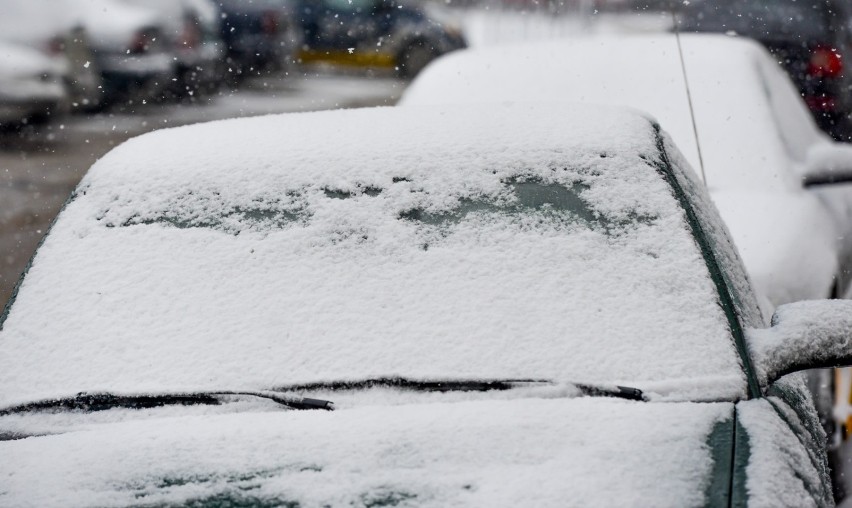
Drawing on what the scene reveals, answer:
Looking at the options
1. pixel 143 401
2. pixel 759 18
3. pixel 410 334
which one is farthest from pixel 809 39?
pixel 143 401

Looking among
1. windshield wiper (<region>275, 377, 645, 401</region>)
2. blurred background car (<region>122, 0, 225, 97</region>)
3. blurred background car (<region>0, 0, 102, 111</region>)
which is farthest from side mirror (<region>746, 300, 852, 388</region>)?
blurred background car (<region>122, 0, 225, 97</region>)

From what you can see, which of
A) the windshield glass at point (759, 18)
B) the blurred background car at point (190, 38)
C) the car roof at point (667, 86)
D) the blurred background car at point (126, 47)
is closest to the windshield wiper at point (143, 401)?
the car roof at point (667, 86)

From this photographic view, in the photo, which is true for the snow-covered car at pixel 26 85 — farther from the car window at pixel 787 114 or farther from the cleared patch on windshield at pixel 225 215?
the cleared patch on windshield at pixel 225 215

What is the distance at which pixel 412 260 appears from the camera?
239 centimetres

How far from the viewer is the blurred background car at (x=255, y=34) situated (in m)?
16.4

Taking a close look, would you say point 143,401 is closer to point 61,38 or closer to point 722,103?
point 722,103

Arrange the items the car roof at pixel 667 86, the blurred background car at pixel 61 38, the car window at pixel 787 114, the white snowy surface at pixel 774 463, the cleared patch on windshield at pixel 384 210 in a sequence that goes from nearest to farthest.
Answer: the white snowy surface at pixel 774 463 < the cleared patch on windshield at pixel 384 210 < the car roof at pixel 667 86 < the car window at pixel 787 114 < the blurred background car at pixel 61 38

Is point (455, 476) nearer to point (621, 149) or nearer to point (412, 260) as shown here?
point (412, 260)

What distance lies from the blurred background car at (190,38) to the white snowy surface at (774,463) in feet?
38.8

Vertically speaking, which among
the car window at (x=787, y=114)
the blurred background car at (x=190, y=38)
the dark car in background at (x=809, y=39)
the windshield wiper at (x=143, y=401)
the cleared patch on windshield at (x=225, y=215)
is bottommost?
the windshield wiper at (x=143, y=401)

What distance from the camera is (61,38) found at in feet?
37.3

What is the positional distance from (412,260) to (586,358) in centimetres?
46

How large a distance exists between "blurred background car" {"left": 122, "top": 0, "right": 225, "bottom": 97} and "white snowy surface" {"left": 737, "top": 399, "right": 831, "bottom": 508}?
38.8 ft

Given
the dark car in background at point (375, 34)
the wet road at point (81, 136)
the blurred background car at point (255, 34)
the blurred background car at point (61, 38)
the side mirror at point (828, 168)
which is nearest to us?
the side mirror at point (828, 168)
